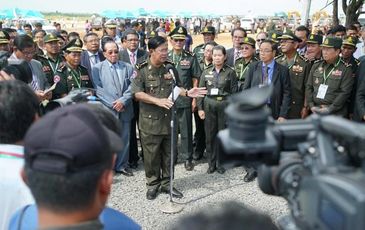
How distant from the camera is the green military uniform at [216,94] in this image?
18.5ft


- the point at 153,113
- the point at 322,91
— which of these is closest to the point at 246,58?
the point at 322,91

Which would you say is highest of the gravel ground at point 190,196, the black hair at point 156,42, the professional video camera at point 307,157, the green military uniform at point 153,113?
the professional video camera at point 307,157

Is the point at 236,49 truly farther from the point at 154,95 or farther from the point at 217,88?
the point at 154,95

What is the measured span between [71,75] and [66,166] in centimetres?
444

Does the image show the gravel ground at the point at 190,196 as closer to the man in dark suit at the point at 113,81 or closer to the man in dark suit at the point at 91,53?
the man in dark suit at the point at 113,81

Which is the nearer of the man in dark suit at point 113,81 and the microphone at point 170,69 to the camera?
the microphone at point 170,69

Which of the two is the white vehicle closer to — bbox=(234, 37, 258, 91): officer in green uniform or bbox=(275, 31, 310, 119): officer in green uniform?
bbox=(234, 37, 258, 91): officer in green uniform

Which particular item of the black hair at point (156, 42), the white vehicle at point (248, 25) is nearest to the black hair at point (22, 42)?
the black hair at point (156, 42)

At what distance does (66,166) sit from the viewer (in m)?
1.17

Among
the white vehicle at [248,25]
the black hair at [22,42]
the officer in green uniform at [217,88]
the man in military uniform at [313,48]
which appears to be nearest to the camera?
the black hair at [22,42]

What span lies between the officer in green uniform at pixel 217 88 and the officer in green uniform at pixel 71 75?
170 centimetres

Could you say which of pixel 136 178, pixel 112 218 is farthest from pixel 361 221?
pixel 136 178

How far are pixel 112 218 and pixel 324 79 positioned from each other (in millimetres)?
4687

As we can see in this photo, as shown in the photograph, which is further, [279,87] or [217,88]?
[217,88]
